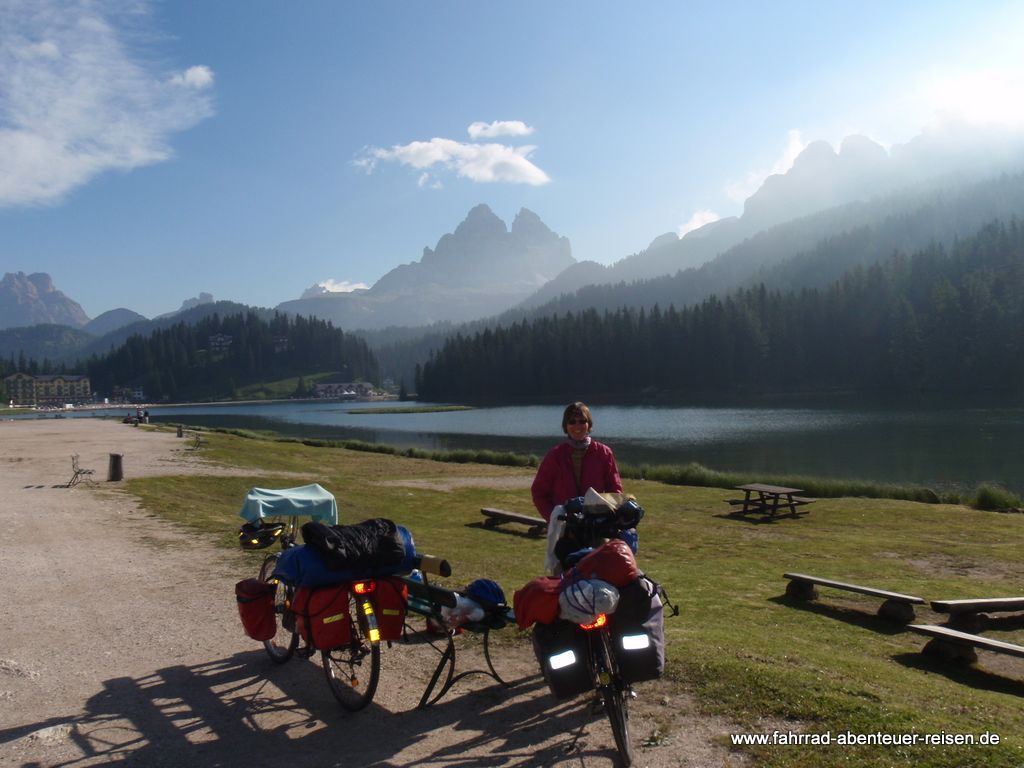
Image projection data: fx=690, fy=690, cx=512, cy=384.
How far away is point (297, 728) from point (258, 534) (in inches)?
103

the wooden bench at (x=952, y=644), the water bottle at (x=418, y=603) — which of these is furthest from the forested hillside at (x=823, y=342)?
the water bottle at (x=418, y=603)

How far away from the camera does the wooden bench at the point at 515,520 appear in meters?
16.5

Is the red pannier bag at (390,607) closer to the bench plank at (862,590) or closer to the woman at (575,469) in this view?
the woman at (575,469)

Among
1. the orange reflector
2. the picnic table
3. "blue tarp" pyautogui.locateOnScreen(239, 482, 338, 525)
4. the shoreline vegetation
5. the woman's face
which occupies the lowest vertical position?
the shoreline vegetation

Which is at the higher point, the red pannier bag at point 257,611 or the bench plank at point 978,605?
the red pannier bag at point 257,611

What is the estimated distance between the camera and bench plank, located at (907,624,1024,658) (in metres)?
6.48

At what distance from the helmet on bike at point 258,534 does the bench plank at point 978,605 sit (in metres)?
7.92

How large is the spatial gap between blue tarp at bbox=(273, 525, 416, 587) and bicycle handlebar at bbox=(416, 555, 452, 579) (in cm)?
9

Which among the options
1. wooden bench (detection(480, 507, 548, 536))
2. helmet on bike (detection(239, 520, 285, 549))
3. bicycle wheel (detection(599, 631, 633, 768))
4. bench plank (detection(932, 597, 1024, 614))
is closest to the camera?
bicycle wheel (detection(599, 631, 633, 768))

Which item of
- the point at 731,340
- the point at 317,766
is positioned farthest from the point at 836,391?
the point at 317,766

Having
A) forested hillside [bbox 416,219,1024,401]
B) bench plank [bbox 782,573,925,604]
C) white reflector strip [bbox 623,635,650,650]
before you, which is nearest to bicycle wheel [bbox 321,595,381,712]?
white reflector strip [bbox 623,635,650,650]

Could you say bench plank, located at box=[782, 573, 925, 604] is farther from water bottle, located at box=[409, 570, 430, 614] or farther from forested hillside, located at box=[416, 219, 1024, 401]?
forested hillside, located at box=[416, 219, 1024, 401]

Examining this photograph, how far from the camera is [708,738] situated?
460 centimetres

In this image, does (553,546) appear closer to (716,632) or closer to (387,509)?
(716,632)
